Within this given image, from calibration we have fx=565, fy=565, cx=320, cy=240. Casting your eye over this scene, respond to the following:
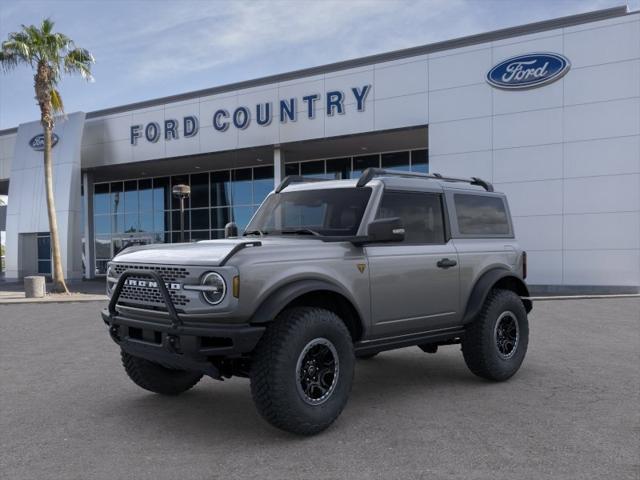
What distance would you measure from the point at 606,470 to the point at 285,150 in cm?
2063

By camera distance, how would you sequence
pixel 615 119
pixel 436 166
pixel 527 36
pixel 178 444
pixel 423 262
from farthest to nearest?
pixel 436 166
pixel 527 36
pixel 615 119
pixel 423 262
pixel 178 444

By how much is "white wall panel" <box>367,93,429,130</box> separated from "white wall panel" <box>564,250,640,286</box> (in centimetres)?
664

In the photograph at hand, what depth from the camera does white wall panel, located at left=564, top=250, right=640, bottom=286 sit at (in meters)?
16.8

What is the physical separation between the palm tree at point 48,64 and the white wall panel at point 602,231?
1697cm

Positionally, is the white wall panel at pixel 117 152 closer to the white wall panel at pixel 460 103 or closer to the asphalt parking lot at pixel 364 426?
the white wall panel at pixel 460 103

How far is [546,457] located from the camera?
12.6 feet

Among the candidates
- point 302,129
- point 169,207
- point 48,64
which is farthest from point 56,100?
point 169,207

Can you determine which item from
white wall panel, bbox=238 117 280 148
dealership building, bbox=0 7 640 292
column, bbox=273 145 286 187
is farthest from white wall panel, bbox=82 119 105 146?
column, bbox=273 145 286 187

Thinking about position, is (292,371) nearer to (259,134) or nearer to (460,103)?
(460,103)

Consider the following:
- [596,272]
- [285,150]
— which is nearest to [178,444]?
[596,272]

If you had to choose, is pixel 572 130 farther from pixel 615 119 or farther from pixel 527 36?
pixel 527 36

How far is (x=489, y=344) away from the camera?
18.9 feet

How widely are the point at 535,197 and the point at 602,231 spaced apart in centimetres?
220

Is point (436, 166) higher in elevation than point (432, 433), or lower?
higher
